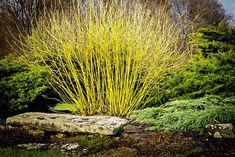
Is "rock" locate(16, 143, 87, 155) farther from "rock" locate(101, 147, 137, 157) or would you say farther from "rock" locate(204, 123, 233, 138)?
"rock" locate(204, 123, 233, 138)

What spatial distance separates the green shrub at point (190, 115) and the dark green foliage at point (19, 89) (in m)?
2.67

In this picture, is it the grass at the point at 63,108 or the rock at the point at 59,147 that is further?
the grass at the point at 63,108

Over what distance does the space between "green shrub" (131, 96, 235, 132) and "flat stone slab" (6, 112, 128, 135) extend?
98cm

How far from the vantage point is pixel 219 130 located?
6.67 metres

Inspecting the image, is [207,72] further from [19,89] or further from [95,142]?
[19,89]

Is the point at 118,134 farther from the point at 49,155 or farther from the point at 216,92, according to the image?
the point at 216,92

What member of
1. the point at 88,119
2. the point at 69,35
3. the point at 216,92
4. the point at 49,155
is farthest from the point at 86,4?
the point at 49,155

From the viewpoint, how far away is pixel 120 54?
891 cm

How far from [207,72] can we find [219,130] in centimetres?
320

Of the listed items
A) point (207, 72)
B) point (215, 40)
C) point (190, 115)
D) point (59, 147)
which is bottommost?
point (59, 147)

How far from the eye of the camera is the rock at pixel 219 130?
6.62m

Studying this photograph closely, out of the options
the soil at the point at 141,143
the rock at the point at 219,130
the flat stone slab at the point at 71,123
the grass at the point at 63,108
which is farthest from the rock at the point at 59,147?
the grass at the point at 63,108

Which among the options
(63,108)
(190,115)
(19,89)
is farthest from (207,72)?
(19,89)

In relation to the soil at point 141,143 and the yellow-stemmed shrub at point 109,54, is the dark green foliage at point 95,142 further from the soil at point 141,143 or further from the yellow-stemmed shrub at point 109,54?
the yellow-stemmed shrub at point 109,54
